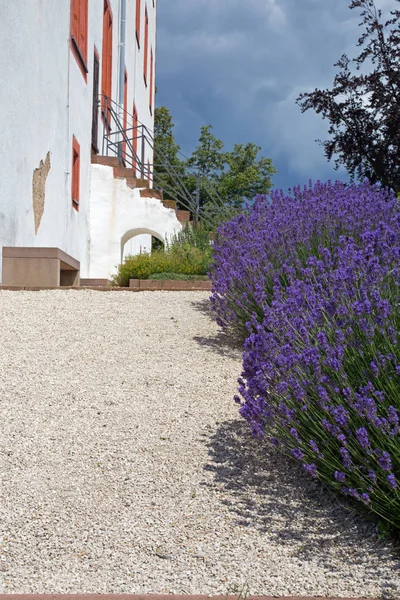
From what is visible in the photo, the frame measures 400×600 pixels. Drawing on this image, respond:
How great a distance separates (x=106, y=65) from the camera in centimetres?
1598

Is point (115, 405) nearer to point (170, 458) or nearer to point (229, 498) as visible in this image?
point (170, 458)

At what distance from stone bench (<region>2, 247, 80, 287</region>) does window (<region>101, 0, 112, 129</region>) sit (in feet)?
22.4

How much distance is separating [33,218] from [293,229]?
487 centimetres

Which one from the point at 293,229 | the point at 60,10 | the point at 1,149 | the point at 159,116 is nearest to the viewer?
the point at 293,229

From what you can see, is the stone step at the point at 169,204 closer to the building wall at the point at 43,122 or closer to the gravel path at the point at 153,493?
the building wall at the point at 43,122

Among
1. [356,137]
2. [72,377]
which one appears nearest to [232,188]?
[356,137]

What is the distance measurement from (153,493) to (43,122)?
7.76 m

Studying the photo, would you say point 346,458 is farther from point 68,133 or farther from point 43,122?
point 68,133

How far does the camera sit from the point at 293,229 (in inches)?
246

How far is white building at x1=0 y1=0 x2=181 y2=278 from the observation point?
9055 millimetres

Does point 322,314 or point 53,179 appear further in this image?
point 53,179

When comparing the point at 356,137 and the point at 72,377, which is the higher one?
the point at 356,137

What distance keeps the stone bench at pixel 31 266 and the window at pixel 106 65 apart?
684cm

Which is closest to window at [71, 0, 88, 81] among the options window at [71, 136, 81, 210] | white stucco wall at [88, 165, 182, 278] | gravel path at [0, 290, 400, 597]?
window at [71, 136, 81, 210]
